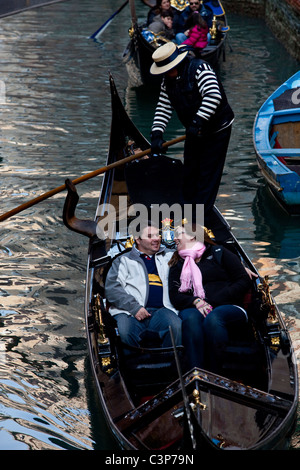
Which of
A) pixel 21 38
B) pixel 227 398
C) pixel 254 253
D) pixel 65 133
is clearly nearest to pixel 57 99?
pixel 65 133

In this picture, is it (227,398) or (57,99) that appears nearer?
(227,398)

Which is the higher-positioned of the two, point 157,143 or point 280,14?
point 157,143

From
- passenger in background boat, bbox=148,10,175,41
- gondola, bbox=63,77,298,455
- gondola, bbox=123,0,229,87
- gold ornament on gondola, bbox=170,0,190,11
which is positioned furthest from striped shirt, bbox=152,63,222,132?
gold ornament on gondola, bbox=170,0,190,11

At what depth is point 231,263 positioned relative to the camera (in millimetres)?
2475

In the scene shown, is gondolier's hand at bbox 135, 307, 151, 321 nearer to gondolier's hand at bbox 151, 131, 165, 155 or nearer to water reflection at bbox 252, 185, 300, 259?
gondolier's hand at bbox 151, 131, 165, 155

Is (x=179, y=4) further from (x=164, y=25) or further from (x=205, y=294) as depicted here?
(x=205, y=294)

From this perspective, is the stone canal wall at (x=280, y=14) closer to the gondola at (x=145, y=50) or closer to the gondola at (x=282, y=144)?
the gondola at (x=145, y=50)

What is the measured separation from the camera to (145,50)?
6414mm

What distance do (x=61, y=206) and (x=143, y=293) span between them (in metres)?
1.92

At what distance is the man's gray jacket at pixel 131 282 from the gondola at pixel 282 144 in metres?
1.41

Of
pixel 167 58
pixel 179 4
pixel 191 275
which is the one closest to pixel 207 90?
pixel 167 58

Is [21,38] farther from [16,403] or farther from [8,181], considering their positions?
[16,403]

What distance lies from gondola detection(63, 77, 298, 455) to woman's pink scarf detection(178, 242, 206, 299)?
0.20 metres

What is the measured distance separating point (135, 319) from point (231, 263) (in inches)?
16.3
